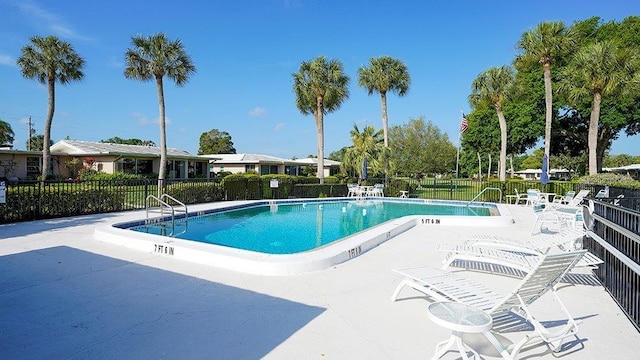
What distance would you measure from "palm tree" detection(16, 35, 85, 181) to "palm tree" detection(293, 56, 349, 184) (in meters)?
14.4

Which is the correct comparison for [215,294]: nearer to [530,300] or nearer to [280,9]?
[530,300]

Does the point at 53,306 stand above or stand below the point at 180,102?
below

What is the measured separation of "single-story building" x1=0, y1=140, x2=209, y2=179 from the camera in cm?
2587

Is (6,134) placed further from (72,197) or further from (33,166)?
(72,197)

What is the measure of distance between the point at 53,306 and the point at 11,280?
1544 millimetres

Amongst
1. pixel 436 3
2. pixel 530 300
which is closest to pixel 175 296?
pixel 530 300

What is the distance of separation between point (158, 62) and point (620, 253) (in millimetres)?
20709

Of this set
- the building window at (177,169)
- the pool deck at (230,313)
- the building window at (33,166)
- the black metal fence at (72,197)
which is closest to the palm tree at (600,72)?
the pool deck at (230,313)

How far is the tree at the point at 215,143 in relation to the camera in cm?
6650

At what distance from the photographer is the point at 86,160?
2814 centimetres

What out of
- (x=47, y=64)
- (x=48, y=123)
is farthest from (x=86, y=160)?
(x=47, y=64)

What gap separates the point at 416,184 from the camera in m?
23.2

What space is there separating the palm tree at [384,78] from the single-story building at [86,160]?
17160mm

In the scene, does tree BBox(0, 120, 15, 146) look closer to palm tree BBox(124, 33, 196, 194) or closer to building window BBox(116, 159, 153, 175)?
building window BBox(116, 159, 153, 175)
